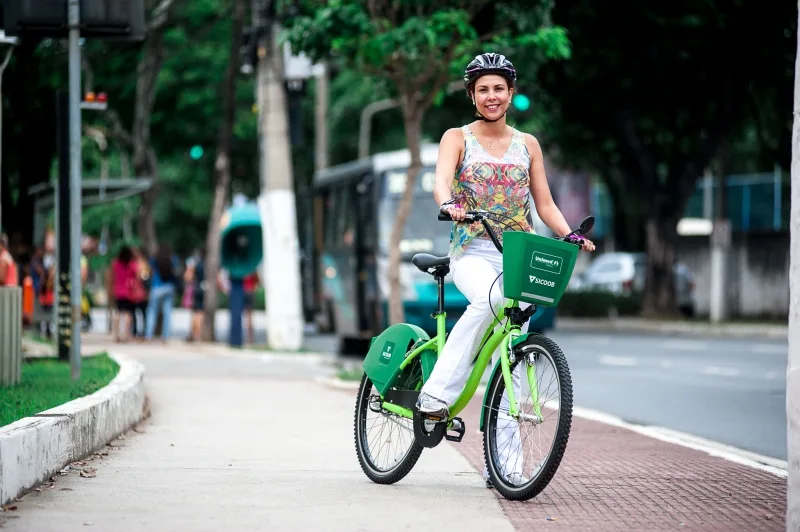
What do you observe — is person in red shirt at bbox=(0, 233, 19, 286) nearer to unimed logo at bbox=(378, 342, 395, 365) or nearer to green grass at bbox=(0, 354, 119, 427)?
green grass at bbox=(0, 354, 119, 427)

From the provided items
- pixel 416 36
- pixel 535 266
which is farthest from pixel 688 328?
pixel 535 266

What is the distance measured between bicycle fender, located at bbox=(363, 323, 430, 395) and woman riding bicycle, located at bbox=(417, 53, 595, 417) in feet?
1.25

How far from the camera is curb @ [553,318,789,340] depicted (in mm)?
29819

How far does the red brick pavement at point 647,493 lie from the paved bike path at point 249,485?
Result: 30 cm

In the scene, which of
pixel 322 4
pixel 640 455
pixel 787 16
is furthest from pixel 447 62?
pixel 787 16

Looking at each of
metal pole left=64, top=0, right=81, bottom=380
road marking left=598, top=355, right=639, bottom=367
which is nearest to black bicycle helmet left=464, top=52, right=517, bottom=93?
metal pole left=64, top=0, right=81, bottom=380

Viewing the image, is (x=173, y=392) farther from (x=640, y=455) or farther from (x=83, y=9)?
(x=640, y=455)

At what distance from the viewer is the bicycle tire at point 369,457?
7125 mm

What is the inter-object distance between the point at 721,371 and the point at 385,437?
11903 millimetres

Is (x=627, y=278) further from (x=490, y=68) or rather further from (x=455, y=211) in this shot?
(x=455, y=211)

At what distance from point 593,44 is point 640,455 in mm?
16087

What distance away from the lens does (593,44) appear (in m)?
24.3

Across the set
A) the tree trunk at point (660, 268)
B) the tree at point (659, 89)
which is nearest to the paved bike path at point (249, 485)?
Result: the tree at point (659, 89)

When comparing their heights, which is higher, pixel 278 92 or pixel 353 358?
pixel 278 92
